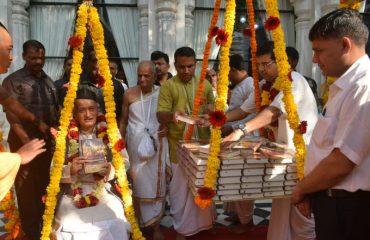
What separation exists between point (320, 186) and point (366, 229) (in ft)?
1.03

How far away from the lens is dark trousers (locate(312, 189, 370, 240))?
192 cm

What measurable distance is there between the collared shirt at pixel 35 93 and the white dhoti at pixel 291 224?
8.75 feet

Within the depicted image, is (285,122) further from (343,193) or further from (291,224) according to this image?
(343,193)

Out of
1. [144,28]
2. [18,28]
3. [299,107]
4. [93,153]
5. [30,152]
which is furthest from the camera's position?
[144,28]

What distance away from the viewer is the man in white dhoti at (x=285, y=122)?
3.21 metres

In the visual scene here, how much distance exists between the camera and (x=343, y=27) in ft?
6.34

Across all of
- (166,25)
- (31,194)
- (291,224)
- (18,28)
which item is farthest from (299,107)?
(18,28)

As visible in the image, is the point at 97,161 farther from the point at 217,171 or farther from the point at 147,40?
the point at 147,40

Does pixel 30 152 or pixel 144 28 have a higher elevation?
pixel 144 28

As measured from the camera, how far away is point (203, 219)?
13.1ft

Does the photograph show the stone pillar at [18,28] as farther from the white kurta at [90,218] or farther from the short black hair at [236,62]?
the white kurta at [90,218]

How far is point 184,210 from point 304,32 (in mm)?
6164

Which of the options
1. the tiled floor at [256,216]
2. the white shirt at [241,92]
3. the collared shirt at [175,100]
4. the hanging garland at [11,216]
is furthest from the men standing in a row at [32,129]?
the white shirt at [241,92]

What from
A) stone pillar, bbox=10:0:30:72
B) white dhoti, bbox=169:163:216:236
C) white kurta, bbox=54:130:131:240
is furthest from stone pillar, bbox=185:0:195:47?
white kurta, bbox=54:130:131:240
